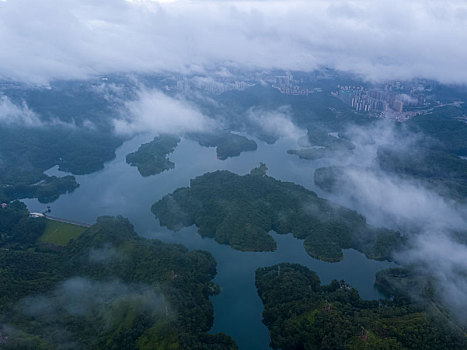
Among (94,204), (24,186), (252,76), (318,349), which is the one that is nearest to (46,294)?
(318,349)

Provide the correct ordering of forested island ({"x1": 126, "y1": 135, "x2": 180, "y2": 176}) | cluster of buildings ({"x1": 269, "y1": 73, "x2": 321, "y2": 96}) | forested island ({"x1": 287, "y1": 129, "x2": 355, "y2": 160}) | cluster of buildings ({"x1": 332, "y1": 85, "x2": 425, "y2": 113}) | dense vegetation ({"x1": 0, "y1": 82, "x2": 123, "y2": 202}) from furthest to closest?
cluster of buildings ({"x1": 269, "y1": 73, "x2": 321, "y2": 96})
cluster of buildings ({"x1": 332, "y1": 85, "x2": 425, "y2": 113})
forested island ({"x1": 287, "y1": 129, "x2": 355, "y2": 160})
forested island ({"x1": 126, "y1": 135, "x2": 180, "y2": 176})
dense vegetation ({"x1": 0, "y1": 82, "x2": 123, "y2": 202})

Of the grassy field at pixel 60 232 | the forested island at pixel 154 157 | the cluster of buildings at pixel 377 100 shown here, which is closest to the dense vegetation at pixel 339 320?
the grassy field at pixel 60 232

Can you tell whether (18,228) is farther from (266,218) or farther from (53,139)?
(53,139)

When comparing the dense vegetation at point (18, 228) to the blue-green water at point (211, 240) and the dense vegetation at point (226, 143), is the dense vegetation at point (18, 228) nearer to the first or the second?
the blue-green water at point (211, 240)

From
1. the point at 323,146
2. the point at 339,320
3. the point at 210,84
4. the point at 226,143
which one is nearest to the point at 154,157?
the point at 226,143

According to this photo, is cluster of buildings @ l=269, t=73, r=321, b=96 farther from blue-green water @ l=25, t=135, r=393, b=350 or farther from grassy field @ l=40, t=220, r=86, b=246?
grassy field @ l=40, t=220, r=86, b=246

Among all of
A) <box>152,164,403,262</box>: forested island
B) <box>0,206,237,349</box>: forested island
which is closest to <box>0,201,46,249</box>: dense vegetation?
<box>0,206,237,349</box>: forested island
